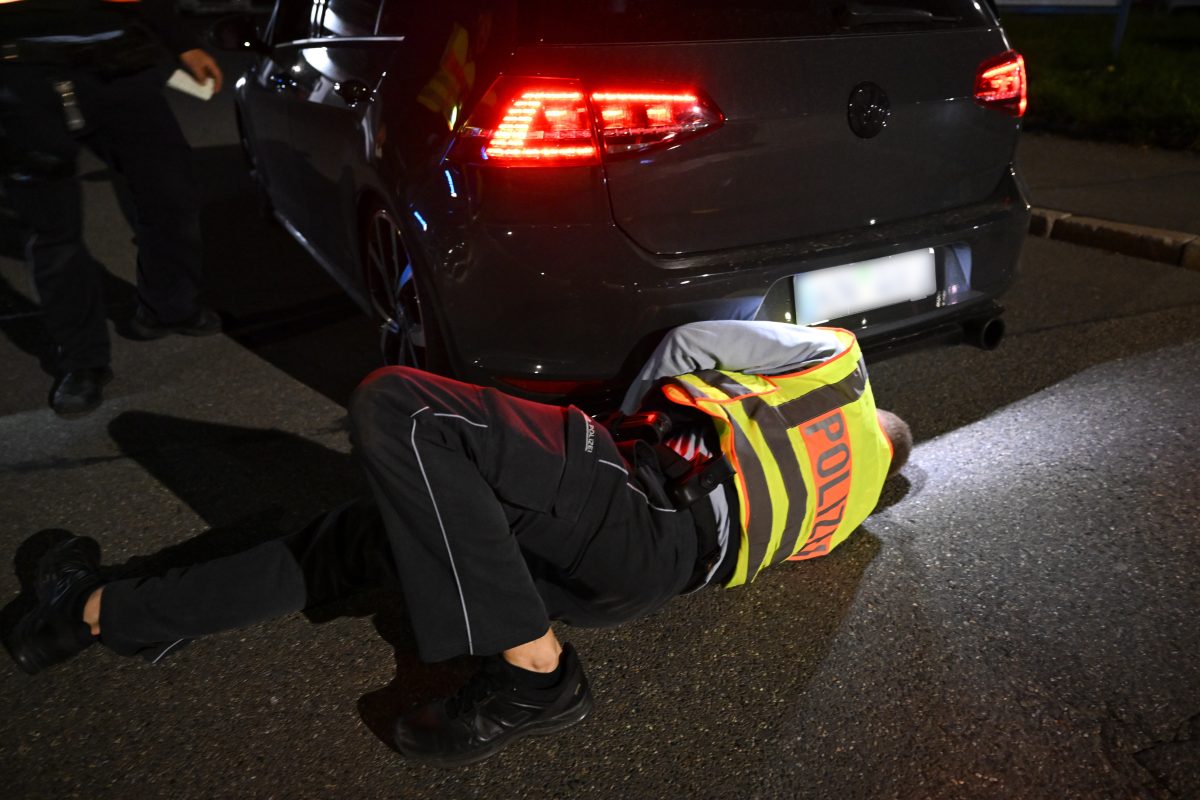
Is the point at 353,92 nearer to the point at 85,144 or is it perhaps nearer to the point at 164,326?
the point at 85,144

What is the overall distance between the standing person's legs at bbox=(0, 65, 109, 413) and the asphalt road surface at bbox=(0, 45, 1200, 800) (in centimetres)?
31

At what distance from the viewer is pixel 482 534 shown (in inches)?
75.2

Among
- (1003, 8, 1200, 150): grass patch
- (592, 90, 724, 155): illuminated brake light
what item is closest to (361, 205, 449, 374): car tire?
(592, 90, 724, 155): illuminated brake light

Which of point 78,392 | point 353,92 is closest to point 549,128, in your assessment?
point 353,92

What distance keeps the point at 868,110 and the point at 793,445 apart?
1.15 m

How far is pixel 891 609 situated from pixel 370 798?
128 centimetres

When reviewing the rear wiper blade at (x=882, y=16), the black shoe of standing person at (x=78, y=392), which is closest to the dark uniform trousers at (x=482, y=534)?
the rear wiper blade at (x=882, y=16)

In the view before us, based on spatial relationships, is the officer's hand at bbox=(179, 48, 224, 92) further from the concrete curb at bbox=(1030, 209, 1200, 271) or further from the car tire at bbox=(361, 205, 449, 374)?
the concrete curb at bbox=(1030, 209, 1200, 271)

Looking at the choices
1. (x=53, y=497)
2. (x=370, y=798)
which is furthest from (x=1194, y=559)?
(x=53, y=497)

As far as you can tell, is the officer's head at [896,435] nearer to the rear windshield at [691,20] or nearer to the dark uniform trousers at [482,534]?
the dark uniform trousers at [482,534]

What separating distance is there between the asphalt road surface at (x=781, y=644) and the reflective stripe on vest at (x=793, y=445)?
279mm

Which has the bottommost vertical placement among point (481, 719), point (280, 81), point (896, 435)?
point (481, 719)

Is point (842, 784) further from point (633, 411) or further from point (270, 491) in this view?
point (270, 491)

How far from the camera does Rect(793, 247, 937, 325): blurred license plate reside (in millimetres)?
2883
